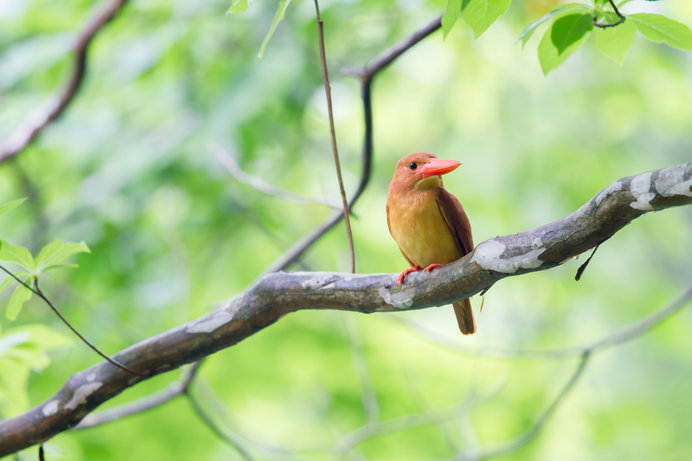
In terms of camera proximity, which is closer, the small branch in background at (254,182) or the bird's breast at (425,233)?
the bird's breast at (425,233)

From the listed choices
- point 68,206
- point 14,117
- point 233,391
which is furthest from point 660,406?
point 14,117

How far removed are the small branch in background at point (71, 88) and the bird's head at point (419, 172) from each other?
2153 millimetres

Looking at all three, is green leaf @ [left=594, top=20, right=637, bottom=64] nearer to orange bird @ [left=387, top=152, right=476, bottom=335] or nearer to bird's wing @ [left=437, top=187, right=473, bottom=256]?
orange bird @ [left=387, top=152, right=476, bottom=335]

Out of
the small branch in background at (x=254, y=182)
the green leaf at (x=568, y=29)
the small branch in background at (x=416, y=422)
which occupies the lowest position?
the small branch in background at (x=416, y=422)

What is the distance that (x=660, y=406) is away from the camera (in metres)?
6.86

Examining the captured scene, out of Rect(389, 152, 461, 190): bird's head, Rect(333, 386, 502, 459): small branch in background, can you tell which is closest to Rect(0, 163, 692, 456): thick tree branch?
Rect(389, 152, 461, 190): bird's head

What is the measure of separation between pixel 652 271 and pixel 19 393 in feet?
24.3

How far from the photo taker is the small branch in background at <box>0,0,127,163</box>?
3914mm

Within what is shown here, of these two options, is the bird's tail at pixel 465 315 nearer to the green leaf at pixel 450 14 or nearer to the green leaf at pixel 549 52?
the green leaf at pixel 549 52

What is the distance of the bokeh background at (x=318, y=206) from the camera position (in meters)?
4.34

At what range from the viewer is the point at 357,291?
2066 mm

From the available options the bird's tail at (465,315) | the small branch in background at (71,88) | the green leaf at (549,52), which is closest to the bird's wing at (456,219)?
the bird's tail at (465,315)

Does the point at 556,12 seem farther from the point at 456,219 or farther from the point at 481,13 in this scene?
the point at 456,219

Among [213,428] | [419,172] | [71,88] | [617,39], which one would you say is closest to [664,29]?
[617,39]
